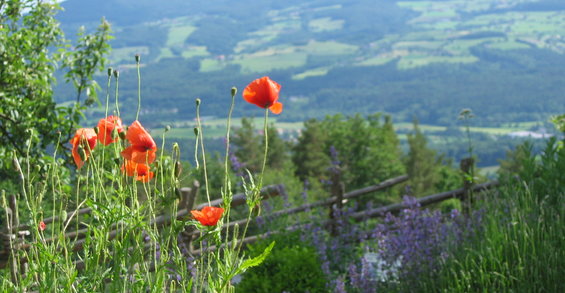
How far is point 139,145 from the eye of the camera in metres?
1.46

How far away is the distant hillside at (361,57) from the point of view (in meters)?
110

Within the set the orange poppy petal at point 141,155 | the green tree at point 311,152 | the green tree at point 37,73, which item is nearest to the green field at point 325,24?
the green tree at point 311,152

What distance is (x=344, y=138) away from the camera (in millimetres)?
33719

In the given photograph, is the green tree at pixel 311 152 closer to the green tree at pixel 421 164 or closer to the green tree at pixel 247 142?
the green tree at pixel 247 142

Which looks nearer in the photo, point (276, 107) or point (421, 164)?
point (276, 107)

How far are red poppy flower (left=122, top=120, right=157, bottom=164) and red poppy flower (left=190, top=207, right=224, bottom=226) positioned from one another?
0.17 m

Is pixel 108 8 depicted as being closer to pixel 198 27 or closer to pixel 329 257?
pixel 198 27

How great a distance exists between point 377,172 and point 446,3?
158688 millimetres

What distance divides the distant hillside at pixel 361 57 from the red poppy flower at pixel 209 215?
8428 cm

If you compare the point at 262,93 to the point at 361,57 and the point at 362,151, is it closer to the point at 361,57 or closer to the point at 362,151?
the point at 362,151

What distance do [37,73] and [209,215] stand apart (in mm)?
4169

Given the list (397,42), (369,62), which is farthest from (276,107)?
(397,42)

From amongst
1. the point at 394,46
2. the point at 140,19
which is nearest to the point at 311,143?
the point at 394,46

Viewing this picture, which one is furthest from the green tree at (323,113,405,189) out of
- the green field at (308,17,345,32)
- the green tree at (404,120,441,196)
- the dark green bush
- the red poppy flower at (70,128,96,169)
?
the green field at (308,17,345,32)
